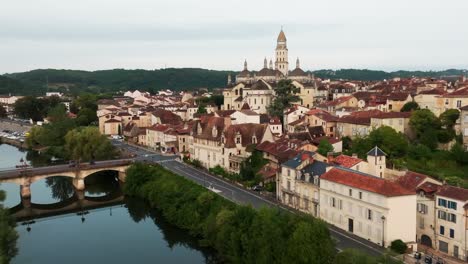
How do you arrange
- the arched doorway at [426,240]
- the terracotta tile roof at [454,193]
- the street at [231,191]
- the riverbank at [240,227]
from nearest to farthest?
the riverbank at [240,227], the terracotta tile roof at [454,193], the street at [231,191], the arched doorway at [426,240]

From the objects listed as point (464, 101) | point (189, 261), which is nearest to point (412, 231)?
point (189, 261)

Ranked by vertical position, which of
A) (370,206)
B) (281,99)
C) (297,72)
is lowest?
(370,206)

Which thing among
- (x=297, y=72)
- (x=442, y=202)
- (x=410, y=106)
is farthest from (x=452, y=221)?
(x=297, y=72)

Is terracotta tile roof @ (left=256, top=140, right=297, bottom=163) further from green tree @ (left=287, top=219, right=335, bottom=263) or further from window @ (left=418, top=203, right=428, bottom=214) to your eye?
green tree @ (left=287, top=219, right=335, bottom=263)

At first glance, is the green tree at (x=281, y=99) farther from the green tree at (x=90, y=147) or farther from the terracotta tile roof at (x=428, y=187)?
the terracotta tile roof at (x=428, y=187)

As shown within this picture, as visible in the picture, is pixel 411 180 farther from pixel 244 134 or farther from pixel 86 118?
pixel 86 118

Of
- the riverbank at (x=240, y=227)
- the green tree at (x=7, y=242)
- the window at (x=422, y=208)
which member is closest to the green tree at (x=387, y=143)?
the window at (x=422, y=208)
